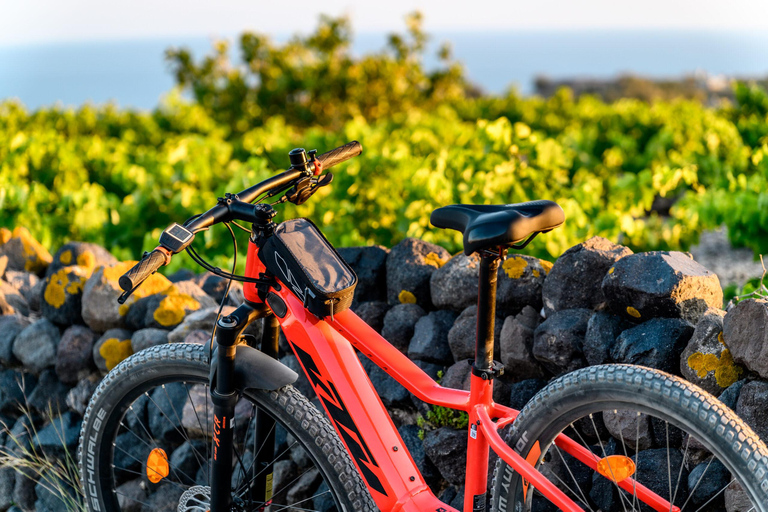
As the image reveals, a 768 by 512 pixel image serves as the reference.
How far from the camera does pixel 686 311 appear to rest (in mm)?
2059

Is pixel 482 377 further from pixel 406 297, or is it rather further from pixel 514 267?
pixel 406 297

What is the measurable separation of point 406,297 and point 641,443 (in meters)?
0.99

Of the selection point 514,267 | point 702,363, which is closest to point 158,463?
point 514,267

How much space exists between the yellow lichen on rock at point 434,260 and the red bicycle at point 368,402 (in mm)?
748

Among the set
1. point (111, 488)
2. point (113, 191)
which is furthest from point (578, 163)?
point (111, 488)

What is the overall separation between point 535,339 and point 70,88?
79457 millimetres

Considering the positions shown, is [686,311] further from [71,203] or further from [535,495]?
[71,203]

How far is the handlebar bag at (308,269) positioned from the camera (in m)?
1.80

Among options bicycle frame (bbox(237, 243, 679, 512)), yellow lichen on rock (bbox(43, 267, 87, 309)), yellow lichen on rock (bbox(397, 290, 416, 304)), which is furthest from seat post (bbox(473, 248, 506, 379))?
yellow lichen on rock (bbox(43, 267, 87, 309))

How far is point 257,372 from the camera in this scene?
1.87 meters

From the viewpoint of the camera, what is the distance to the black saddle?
1.60 metres

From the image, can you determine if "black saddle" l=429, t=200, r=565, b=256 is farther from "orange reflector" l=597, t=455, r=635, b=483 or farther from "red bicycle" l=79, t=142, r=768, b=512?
"orange reflector" l=597, t=455, r=635, b=483

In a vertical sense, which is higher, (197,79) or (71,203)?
(197,79)

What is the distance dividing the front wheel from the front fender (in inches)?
24.1
